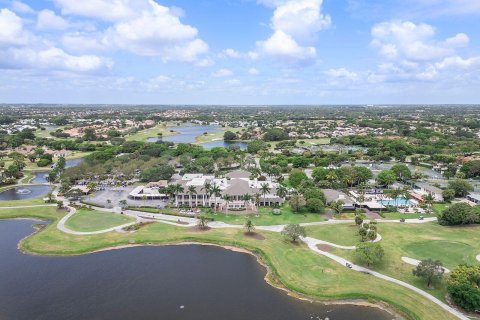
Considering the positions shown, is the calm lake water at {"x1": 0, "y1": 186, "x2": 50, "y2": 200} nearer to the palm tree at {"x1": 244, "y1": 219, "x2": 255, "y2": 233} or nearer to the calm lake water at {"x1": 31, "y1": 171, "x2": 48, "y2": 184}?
the calm lake water at {"x1": 31, "y1": 171, "x2": 48, "y2": 184}

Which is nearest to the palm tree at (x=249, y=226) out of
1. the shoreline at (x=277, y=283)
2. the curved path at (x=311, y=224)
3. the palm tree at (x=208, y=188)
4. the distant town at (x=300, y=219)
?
the distant town at (x=300, y=219)

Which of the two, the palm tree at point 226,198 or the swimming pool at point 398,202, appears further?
the swimming pool at point 398,202

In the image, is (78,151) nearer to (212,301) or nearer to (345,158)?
(345,158)

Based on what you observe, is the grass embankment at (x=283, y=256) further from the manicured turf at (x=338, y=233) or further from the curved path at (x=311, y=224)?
the manicured turf at (x=338, y=233)

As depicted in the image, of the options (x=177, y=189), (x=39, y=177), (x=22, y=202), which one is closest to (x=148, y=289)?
(x=177, y=189)

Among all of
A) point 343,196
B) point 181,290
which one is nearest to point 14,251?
point 181,290

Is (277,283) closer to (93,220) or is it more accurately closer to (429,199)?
(93,220)

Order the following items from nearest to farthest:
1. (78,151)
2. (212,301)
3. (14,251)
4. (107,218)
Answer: (212,301) < (14,251) < (107,218) < (78,151)
